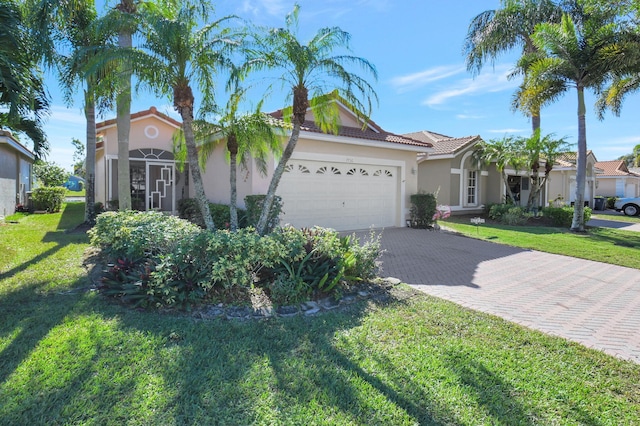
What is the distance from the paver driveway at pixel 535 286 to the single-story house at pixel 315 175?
3.01 meters

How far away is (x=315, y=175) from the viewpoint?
13.1 metres

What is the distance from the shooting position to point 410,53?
13.2m

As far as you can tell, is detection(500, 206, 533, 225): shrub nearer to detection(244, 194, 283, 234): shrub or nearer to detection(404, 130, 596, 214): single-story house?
detection(404, 130, 596, 214): single-story house

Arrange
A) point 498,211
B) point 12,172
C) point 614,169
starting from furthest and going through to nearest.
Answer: point 614,169, point 498,211, point 12,172

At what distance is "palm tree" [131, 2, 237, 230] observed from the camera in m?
7.06

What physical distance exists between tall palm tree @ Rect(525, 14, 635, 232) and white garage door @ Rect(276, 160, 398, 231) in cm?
820

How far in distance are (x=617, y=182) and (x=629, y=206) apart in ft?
45.1

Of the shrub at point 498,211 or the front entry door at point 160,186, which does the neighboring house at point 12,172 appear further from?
the shrub at point 498,211

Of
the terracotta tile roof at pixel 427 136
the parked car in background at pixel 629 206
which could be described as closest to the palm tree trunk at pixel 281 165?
the terracotta tile roof at pixel 427 136

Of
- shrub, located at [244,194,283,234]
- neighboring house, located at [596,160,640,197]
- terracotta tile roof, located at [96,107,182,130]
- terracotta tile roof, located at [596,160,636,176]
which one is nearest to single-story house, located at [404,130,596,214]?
shrub, located at [244,194,283,234]

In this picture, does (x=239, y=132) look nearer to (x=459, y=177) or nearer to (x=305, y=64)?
(x=305, y=64)

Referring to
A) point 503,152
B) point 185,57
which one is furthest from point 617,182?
point 185,57

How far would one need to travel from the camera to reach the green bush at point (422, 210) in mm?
15281

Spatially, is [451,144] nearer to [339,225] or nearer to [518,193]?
[518,193]
